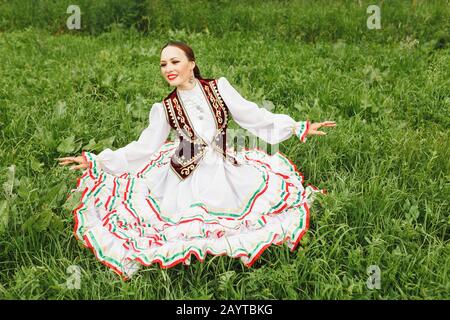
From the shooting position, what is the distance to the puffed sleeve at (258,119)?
2.99 metres

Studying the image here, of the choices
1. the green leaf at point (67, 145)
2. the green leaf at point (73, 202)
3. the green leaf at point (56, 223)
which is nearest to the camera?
the green leaf at point (56, 223)

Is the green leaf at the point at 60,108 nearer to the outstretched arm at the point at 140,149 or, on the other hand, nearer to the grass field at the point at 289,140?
the grass field at the point at 289,140

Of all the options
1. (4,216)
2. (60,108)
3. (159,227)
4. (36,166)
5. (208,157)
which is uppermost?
(60,108)

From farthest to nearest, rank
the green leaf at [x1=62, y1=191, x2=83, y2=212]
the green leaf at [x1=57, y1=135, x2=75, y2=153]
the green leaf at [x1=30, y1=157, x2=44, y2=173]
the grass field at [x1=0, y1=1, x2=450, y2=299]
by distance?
the green leaf at [x1=57, y1=135, x2=75, y2=153] → the green leaf at [x1=30, y1=157, x2=44, y2=173] → the green leaf at [x1=62, y1=191, x2=83, y2=212] → the grass field at [x1=0, y1=1, x2=450, y2=299]

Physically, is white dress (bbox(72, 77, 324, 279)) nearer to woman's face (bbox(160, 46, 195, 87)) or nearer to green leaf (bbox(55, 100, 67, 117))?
woman's face (bbox(160, 46, 195, 87))

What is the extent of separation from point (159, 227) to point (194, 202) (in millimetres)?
267

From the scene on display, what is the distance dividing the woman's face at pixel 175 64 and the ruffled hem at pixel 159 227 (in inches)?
27.3

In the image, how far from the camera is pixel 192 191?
3039 millimetres

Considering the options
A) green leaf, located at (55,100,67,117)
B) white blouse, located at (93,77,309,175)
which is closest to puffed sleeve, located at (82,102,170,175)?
white blouse, located at (93,77,309,175)

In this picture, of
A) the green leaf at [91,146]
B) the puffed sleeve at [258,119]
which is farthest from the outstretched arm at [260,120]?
the green leaf at [91,146]

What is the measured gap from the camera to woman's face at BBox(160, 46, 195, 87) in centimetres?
277

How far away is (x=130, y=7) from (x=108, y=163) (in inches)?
201

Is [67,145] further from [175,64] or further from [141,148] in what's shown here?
[175,64]

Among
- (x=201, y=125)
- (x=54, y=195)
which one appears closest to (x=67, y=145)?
(x=54, y=195)
